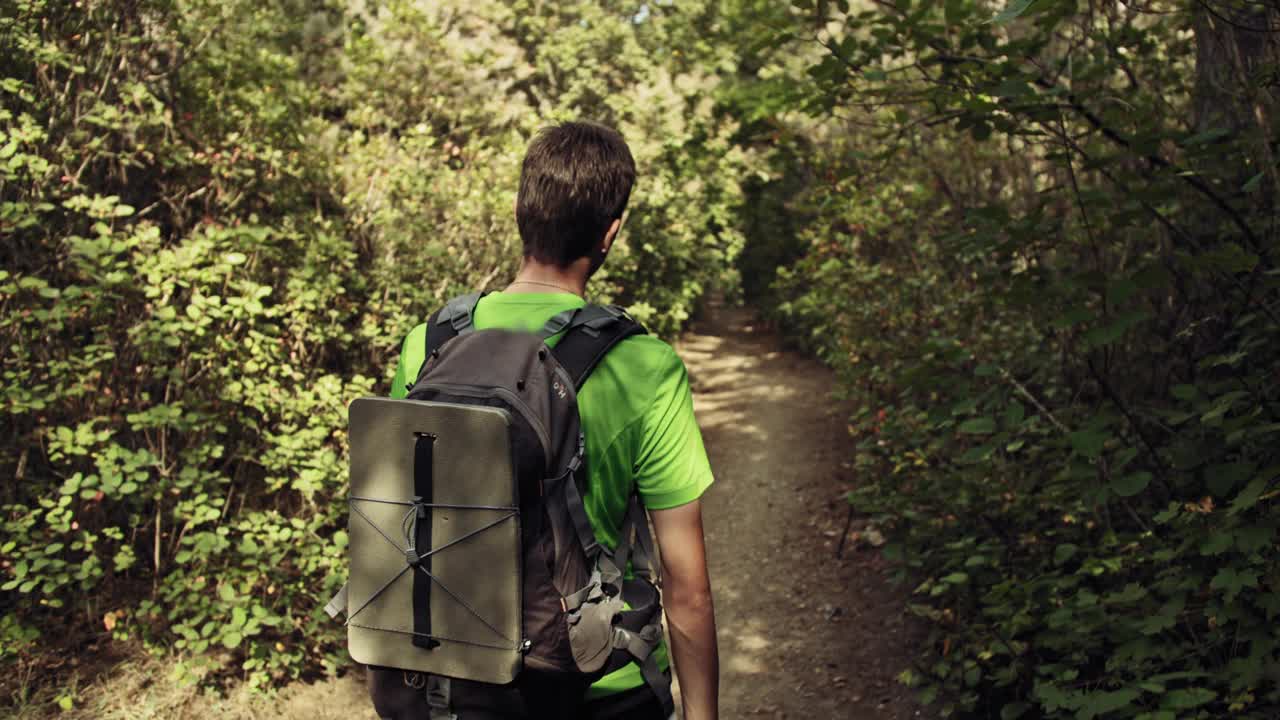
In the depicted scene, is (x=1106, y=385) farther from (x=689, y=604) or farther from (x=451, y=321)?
(x=451, y=321)

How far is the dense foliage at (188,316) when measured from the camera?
423 centimetres

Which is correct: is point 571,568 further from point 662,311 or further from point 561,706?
point 662,311

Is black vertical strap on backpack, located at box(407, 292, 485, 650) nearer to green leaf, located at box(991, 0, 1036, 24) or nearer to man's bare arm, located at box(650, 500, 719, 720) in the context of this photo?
man's bare arm, located at box(650, 500, 719, 720)

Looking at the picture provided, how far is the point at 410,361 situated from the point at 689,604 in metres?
0.81

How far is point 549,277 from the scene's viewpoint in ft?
6.11

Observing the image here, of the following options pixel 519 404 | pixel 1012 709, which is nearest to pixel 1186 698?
pixel 1012 709

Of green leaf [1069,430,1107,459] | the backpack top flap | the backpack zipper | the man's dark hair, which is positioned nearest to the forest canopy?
green leaf [1069,430,1107,459]

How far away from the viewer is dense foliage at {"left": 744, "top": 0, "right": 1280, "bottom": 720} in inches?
116

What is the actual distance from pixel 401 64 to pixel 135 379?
14.0 feet

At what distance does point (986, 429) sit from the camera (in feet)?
11.6

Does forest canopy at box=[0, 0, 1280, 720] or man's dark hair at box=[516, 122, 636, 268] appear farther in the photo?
forest canopy at box=[0, 0, 1280, 720]

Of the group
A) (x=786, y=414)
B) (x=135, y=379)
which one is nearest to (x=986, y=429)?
(x=135, y=379)

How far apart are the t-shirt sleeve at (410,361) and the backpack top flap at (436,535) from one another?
26 centimetres

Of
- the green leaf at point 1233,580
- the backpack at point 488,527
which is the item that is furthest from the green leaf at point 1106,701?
the backpack at point 488,527
